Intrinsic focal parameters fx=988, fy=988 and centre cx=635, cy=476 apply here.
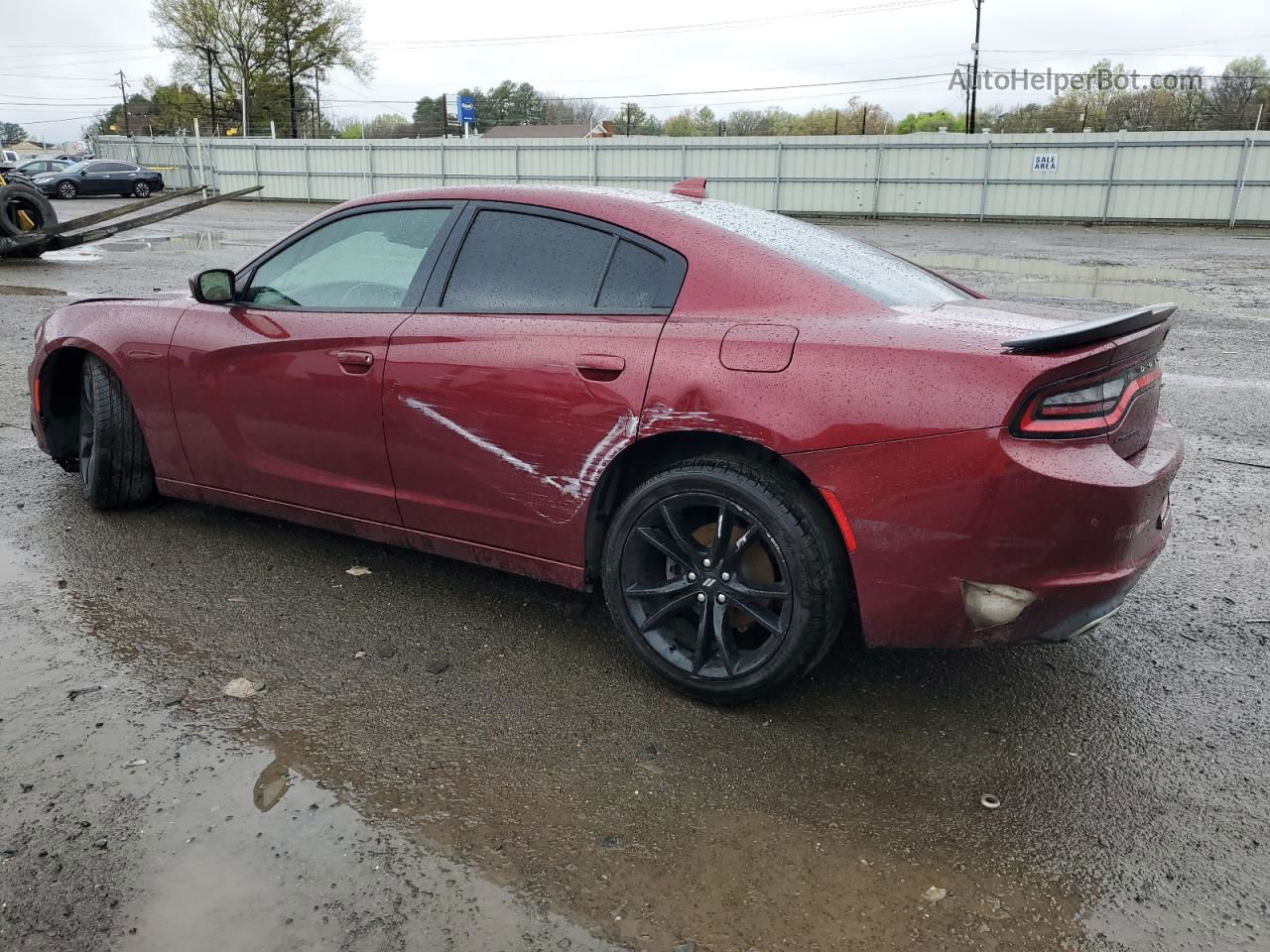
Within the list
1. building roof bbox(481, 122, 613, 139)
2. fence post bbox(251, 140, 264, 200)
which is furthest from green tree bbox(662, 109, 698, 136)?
fence post bbox(251, 140, 264, 200)

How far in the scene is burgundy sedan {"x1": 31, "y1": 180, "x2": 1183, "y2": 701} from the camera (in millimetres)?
2598

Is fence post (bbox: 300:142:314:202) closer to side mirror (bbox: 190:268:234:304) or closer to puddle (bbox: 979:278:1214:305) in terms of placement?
puddle (bbox: 979:278:1214:305)

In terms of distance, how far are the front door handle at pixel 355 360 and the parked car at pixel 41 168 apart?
1623 inches

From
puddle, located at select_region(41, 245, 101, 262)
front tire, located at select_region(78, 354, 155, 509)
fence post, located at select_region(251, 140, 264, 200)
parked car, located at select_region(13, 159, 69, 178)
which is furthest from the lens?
parked car, located at select_region(13, 159, 69, 178)

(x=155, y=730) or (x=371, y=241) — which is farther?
(x=371, y=241)

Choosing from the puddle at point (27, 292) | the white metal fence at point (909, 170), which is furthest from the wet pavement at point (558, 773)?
the white metal fence at point (909, 170)

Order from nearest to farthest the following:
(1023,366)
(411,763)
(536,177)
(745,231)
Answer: (1023,366), (411,763), (745,231), (536,177)

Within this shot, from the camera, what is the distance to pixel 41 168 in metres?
40.1

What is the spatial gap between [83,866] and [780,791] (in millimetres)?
1718

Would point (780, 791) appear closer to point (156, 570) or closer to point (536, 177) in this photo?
point (156, 570)

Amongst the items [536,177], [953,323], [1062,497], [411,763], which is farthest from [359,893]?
[536,177]

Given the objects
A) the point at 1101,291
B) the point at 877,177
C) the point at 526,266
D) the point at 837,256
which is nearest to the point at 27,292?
the point at 526,266

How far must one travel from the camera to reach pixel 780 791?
2.64m

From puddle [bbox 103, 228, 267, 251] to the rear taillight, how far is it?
18.0 meters
